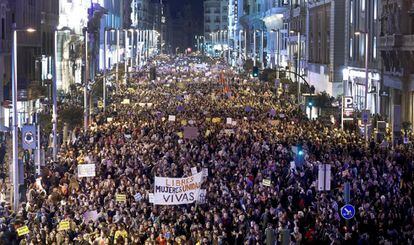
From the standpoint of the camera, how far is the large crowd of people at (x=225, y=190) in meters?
23.7

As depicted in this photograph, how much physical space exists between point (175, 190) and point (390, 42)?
1464 inches

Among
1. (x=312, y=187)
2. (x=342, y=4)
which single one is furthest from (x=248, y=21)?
(x=312, y=187)

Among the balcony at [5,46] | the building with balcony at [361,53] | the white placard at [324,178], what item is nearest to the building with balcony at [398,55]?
the building with balcony at [361,53]

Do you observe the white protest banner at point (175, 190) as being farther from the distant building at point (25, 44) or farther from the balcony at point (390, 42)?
the balcony at point (390, 42)

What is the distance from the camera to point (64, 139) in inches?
2153

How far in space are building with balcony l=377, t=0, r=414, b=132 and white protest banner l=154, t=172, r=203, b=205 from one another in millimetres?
31198

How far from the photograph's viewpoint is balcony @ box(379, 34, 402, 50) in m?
59.6

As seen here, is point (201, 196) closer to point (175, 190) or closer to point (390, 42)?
point (175, 190)

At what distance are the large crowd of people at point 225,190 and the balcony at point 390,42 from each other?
11062mm

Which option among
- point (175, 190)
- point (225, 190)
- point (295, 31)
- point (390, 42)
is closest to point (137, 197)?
point (175, 190)

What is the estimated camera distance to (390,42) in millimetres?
61031

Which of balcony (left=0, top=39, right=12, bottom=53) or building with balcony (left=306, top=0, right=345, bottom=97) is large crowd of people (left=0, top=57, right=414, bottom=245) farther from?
building with balcony (left=306, top=0, right=345, bottom=97)

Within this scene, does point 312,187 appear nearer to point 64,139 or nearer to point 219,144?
point 219,144

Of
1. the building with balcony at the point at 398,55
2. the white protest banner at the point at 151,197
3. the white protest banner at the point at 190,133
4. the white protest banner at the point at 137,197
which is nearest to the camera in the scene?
the white protest banner at the point at 151,197
